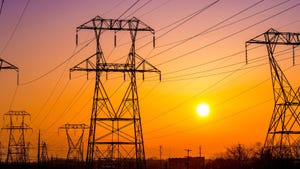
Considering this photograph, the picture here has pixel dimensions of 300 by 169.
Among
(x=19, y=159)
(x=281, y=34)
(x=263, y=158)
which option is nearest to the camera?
(x=281, y=34)

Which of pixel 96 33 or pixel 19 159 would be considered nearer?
pixel 96 33

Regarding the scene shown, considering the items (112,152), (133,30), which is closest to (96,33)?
(133,30)

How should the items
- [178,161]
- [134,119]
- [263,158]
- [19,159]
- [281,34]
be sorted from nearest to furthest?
1. [134,119]
2. [281,34]
3. [263,158]
4. [19,159]
5. [178,161]

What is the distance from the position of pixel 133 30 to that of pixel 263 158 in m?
21.0

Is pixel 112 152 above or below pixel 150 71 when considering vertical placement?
below

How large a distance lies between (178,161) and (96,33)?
134 metres

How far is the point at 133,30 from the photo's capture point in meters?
49.8

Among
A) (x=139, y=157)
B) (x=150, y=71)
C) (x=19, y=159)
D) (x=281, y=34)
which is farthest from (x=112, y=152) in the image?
(x=19, y=159)

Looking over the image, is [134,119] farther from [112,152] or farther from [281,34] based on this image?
[281,34]

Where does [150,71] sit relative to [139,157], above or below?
above

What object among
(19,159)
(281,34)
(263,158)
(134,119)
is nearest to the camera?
(134,119)

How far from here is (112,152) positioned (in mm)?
52938

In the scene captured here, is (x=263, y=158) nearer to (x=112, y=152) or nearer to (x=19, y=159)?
(x=112, y=152)

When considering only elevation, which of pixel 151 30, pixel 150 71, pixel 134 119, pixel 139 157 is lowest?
pixel 139 157
